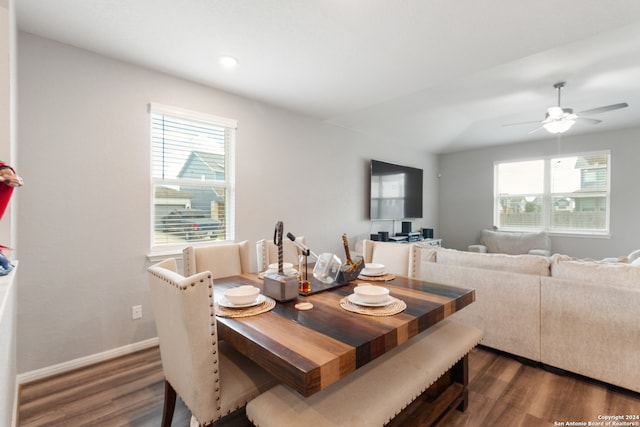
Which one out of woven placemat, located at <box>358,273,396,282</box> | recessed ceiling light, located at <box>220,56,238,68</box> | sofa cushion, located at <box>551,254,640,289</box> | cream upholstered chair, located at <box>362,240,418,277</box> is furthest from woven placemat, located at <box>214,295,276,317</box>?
sofa cushion, located at <box>551,254,640,289</box>

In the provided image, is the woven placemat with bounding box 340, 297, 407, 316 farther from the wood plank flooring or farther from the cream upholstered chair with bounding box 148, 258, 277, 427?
the wood plank flooring

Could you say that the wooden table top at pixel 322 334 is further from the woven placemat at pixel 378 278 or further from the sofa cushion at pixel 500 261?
the sofa cushion at pixel 500 261

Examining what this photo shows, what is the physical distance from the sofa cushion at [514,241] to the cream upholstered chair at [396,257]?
4.03 metres

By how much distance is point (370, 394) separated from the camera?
1229 mm

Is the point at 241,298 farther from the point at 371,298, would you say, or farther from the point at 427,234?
the point at 427,234

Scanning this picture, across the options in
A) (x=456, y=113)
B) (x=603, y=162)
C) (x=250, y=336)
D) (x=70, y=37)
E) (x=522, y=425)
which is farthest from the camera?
(x=603, y=162)

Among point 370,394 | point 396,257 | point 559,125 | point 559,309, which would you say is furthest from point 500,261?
point 559,125

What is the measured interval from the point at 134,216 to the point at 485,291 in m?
3.02

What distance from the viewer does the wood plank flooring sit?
1758 mm

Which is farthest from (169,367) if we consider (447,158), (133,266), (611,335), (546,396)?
(447,158)

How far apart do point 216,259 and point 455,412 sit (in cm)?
189

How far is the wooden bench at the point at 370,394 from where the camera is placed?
1.10 m

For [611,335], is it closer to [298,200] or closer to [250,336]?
[250,336]

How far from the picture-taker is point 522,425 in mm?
1705
